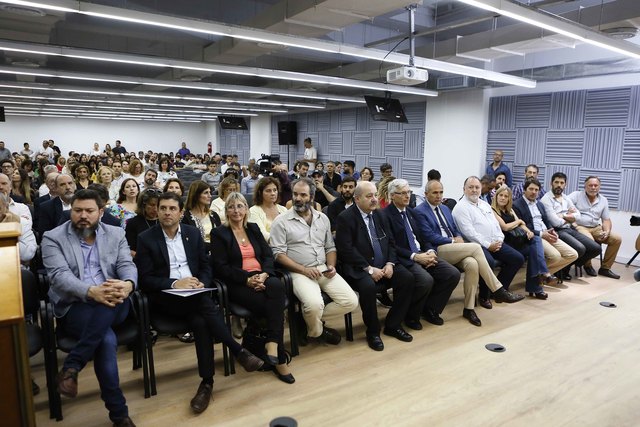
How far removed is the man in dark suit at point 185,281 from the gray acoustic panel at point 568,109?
693 cm

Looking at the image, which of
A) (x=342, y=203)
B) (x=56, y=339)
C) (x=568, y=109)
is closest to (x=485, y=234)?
(x=342, y=203)

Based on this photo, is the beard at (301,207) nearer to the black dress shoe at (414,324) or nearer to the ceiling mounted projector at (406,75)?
the black dress shoe at (414,324)

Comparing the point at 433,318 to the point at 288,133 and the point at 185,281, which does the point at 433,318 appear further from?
the point at 288,133

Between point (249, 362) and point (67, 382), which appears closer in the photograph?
point (67, 382)

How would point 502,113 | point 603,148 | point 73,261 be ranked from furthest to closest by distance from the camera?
1. point 502,113
2. point 603,148
3. point 73,261

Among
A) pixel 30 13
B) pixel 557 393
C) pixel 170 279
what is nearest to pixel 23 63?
pixel 30 13

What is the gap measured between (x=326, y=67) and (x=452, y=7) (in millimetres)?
3219

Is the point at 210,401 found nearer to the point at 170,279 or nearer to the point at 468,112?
the point at 170,279

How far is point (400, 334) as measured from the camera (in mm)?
3574

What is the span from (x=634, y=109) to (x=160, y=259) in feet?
23.5

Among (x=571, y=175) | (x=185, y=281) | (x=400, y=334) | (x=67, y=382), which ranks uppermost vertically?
(x=571, y=175)

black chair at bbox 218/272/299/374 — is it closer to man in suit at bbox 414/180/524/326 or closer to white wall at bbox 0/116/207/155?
man in suit at bbox 414/180/524/326

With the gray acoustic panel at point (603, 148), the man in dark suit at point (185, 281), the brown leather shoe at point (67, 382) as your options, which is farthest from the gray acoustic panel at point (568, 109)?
the brown leather shoe at point (67, 382)

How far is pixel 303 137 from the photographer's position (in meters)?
14.8
